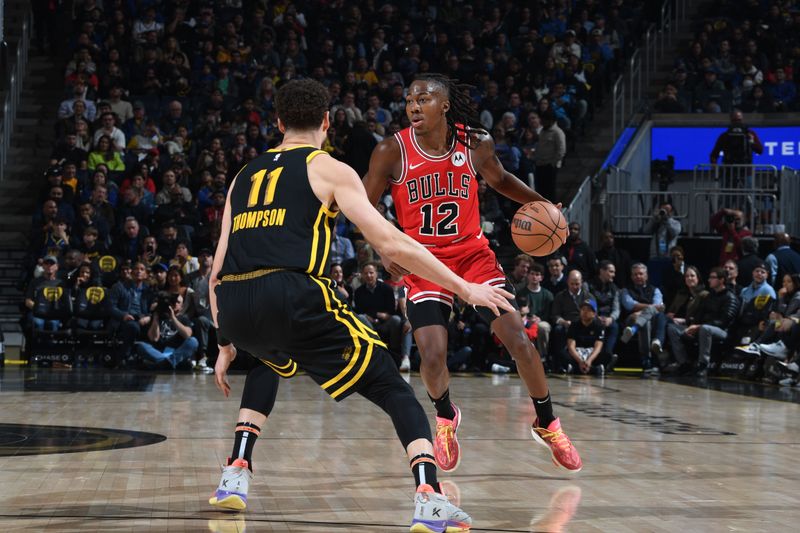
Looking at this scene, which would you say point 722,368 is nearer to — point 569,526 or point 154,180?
point 154,180

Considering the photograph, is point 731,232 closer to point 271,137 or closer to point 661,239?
point 661,239

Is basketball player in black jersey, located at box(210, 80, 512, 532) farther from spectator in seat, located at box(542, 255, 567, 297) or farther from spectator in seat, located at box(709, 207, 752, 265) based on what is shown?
spectator in seat, located at box(709, 207, 752, 265)

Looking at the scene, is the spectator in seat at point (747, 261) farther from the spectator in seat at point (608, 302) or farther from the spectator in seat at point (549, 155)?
the spectator in seat at point (549, 155)

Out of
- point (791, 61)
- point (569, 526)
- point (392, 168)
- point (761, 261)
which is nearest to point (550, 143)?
point (761, 261)

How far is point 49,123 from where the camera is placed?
1909cm

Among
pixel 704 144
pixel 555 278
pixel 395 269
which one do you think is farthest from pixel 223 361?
pixel 704 144

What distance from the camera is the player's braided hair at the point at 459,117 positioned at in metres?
6.07

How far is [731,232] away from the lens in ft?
49.0

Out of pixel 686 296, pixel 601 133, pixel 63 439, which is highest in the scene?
pixel 601 133

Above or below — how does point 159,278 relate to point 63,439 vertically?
above

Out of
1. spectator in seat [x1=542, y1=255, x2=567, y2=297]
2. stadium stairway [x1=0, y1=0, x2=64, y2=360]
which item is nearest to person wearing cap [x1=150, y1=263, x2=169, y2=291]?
stadium stairway [x1=0, y1=0, x2=64, y2=360]

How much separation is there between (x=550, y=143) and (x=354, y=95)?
3.24 m

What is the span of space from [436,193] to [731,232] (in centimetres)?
988

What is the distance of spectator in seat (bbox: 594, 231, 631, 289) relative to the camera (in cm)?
1445
